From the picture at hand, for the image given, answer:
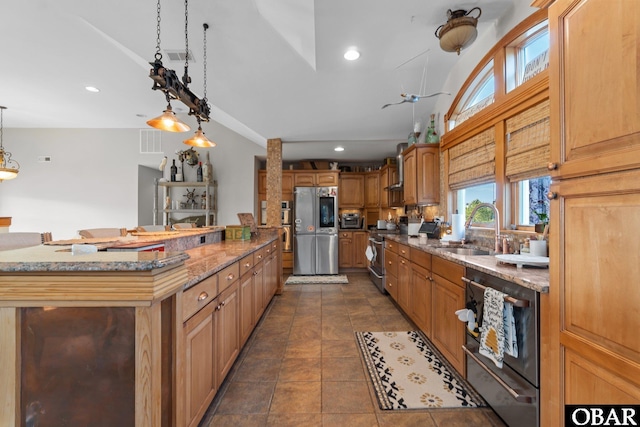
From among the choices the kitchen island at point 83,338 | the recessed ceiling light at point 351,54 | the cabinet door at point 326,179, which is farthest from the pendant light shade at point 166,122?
the cabinet door at point 326,179

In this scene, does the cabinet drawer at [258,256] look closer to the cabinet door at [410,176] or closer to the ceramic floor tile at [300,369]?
the ceramic floor tile at [300,369]

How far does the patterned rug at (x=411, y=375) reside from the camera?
1729mm

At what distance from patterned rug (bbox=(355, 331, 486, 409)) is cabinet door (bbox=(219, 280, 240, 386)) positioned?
1.05 meters

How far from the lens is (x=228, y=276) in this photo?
188 cm

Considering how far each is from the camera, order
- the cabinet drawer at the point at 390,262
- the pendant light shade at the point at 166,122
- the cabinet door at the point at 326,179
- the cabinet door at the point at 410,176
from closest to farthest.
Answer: the pendant light shade at the point at 166,122 < the cabinet drawer at the point at 390,262 < the cabinet door at the point at 410,176 < the cabinet door at the point at 326,179

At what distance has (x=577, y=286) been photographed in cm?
104

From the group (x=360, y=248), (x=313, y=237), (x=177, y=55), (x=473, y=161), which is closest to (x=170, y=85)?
(x=177, y=55)

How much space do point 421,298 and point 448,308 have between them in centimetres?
55

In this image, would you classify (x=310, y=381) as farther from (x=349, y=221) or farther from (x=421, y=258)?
(x=349, y=221)

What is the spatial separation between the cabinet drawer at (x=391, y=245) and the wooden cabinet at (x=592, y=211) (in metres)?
2.35

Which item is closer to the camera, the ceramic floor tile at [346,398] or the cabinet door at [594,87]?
the cabinet door at [594,87]

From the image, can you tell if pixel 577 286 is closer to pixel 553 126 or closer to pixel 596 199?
pixel 596 199

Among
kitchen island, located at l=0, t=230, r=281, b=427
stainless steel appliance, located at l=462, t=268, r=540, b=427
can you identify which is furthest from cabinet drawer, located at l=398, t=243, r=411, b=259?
kitchen island, located at l=0, t=230, r=281, b=427

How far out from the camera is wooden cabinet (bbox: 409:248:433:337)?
7.99 feet
